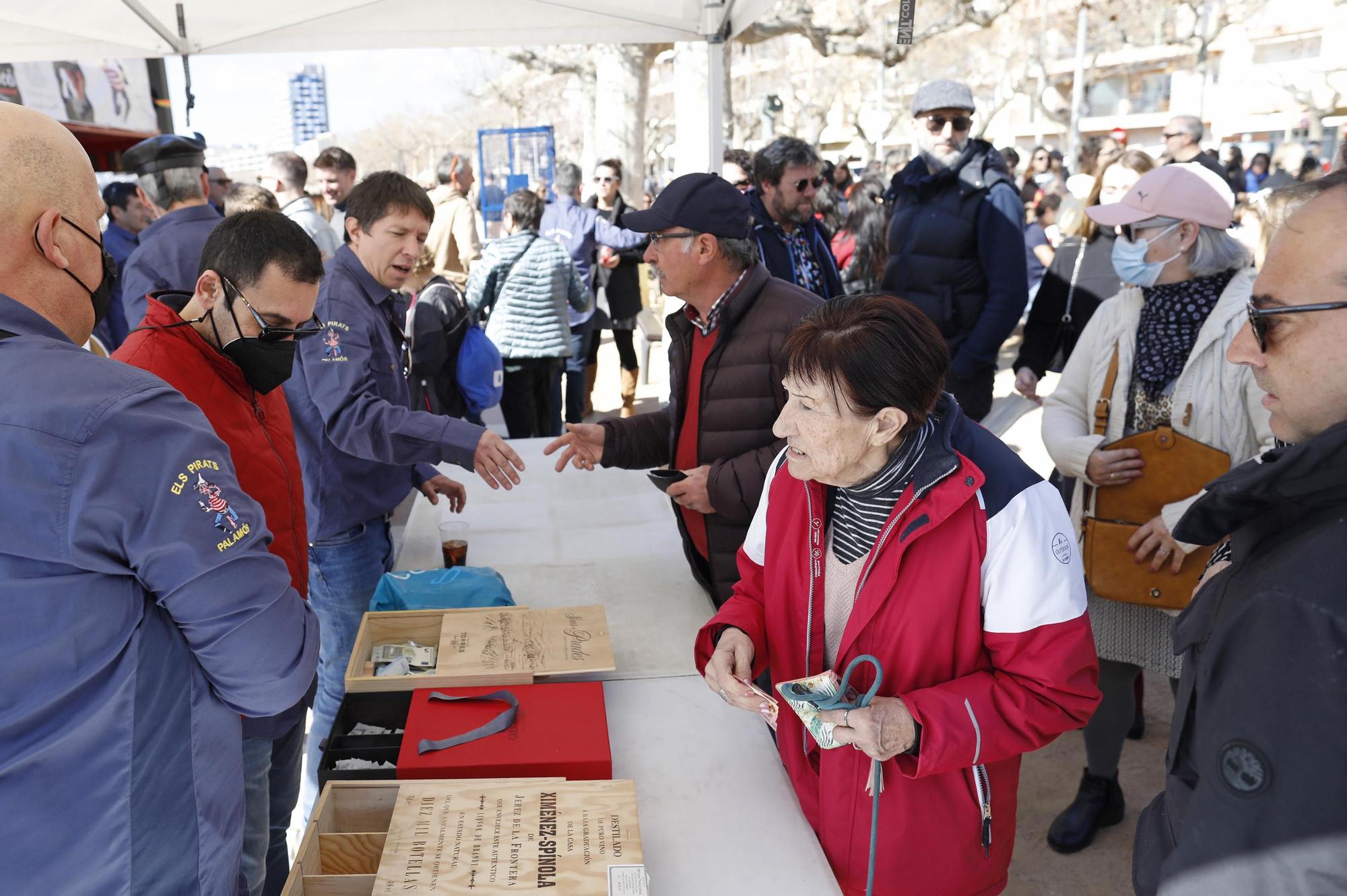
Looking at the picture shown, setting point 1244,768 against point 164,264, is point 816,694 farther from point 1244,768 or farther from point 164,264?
point 164,264

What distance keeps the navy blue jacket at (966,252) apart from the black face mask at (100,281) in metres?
3.13

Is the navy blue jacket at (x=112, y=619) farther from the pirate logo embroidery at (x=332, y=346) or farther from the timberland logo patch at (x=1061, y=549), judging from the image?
the pirate logo embroidery at (x=332, y=346)

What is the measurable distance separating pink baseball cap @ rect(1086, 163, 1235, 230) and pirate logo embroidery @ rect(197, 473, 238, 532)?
2.30m

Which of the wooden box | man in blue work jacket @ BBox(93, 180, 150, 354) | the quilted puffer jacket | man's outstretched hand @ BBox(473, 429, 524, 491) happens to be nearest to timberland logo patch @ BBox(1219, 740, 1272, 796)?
the wooden box

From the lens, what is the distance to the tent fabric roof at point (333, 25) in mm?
4059

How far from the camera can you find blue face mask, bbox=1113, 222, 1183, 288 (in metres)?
2.53

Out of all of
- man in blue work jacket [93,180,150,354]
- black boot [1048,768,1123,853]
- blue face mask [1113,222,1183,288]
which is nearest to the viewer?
blue face mask [1113,222,1183,288]

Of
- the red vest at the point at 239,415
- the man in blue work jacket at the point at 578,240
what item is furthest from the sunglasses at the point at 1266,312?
the man in blue work jacket at the point at 578,240

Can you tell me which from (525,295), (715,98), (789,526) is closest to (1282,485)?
(789,526)

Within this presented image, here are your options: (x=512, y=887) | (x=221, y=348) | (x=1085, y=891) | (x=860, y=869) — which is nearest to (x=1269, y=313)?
(x=860, y=869)

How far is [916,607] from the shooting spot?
62.7 inches

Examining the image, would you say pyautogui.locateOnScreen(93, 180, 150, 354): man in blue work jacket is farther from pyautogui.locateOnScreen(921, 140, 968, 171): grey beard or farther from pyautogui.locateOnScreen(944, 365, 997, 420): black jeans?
pyautogui.locateOnScreen(944, 365, 997, 420): black jeans

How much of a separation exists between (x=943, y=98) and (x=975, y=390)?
1.27 meters

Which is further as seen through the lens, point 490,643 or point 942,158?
point 942,158
